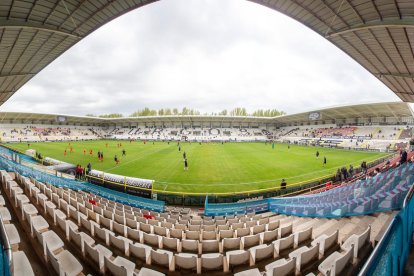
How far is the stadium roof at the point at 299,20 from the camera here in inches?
391

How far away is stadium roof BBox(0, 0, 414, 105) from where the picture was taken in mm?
9930

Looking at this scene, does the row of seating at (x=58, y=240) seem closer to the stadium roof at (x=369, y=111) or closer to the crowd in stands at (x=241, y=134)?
the crowd in stands at (x=241, y=134)

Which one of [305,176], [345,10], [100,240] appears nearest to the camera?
[100,240]

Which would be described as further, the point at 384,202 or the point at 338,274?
the point at 384,202

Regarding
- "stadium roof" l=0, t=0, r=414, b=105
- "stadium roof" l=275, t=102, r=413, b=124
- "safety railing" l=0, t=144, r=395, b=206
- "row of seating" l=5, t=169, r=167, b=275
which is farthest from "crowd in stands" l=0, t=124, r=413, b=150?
"row of seating" l=5, t=169, r=167, b=275

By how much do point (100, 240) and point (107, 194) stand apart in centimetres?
939

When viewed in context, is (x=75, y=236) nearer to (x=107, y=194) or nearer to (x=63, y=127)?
(x=107, y=194)

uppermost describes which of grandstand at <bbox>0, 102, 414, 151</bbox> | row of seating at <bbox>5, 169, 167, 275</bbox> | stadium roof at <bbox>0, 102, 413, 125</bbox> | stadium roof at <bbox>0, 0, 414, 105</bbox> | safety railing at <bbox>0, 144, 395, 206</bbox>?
stadium roof at <bbox>0, 0, 414, 105</bbox>

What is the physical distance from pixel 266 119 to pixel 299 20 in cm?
6698

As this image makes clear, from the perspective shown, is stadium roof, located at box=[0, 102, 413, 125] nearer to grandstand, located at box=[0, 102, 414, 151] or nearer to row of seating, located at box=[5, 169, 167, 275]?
grandstand, located at box=[0, 102, 414, 151]

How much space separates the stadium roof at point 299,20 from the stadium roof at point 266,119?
36878 millimetres

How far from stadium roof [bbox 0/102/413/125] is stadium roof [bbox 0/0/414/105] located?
3688cm

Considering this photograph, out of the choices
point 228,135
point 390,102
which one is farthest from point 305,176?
point 228,135

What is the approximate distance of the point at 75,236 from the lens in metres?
4.86
